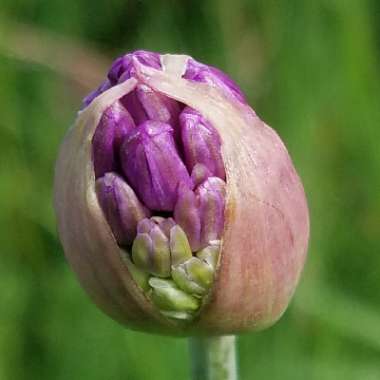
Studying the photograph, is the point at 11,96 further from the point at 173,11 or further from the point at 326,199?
the point at 326,199

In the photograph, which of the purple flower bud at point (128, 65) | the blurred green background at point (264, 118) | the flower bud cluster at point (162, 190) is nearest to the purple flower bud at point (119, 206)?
the flower bud cluster at point (162, 190)

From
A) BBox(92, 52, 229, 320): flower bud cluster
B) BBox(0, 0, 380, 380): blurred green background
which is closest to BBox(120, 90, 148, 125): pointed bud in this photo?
BBox(92, 52, 229, 320): flower bud cluster

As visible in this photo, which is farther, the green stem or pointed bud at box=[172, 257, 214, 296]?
the green stem

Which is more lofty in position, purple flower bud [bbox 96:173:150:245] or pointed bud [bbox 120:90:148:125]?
pointed bud [bbox 120:90:148:125]

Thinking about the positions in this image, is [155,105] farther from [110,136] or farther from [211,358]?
[211,358]

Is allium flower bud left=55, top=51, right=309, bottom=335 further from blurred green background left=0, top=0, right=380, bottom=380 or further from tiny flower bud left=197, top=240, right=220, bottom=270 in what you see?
blurred green background left=0, top=0, right=380, bottom=380

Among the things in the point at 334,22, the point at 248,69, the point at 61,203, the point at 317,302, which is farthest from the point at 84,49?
the point at 61,203
